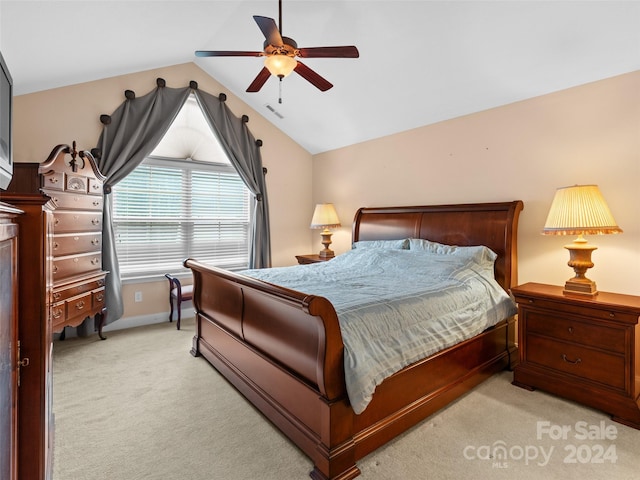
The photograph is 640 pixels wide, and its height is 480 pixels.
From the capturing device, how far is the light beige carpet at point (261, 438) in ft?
5.92

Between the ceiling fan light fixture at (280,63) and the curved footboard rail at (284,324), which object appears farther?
the ceiling fan light fixture at (280,63)

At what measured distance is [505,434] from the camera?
6.90ft

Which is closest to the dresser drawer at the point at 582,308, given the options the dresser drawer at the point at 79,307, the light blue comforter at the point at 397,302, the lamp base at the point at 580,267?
the lamp base at the point at 580,267

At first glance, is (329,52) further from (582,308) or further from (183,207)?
(183,207)

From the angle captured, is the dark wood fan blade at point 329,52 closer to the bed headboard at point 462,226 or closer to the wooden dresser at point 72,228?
the bed headboard at point 462,226

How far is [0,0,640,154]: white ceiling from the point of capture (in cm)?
248

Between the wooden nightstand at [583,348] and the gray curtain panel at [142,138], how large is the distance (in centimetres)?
344

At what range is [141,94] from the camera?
4.12 m

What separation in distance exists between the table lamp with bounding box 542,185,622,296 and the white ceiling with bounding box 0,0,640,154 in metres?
1.04

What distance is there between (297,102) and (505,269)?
3.21m

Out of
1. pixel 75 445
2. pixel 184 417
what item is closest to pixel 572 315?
pixel 184 417

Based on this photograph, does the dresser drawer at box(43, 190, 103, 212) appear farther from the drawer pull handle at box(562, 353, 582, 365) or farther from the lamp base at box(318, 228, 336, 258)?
the drawer pull handle at box(562, 353, 582, 365)

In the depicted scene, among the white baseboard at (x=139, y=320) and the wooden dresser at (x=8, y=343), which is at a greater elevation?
the wooden dresser at (x=8, y=343)

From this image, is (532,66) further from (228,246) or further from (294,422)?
(228,246)
